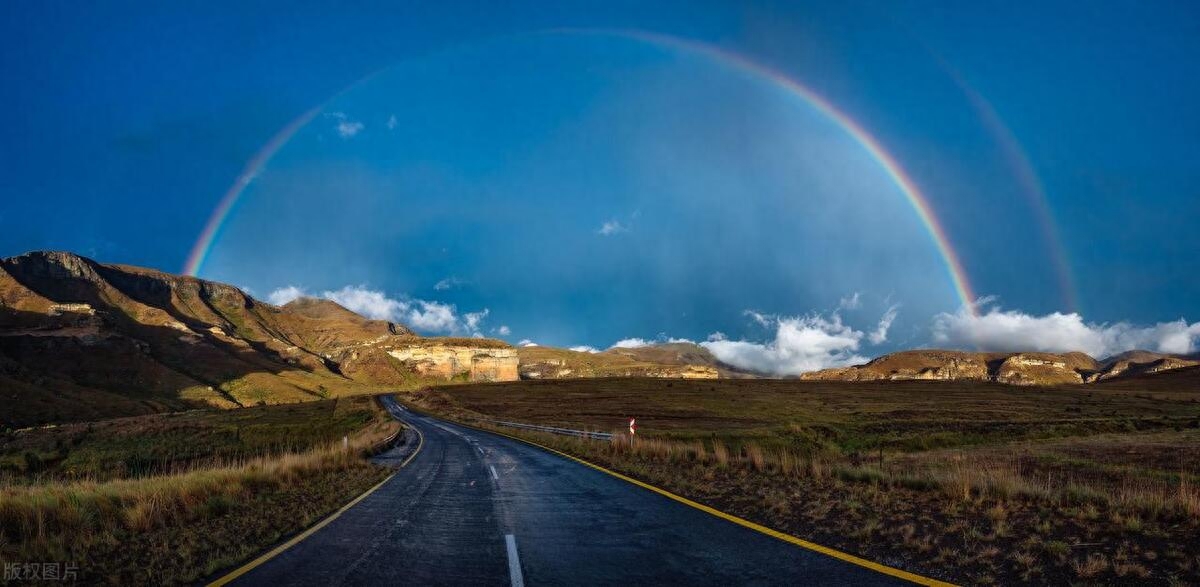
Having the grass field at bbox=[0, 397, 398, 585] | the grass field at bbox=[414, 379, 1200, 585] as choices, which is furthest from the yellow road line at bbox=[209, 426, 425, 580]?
the grass field at bbox=[414, 379, 1200, 585]

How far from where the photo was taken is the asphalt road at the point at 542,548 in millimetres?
6922

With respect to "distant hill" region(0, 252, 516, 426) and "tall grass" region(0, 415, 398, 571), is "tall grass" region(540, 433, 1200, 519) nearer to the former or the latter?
"tall grass" region(0, 415, 398, 571)

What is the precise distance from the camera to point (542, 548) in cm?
853

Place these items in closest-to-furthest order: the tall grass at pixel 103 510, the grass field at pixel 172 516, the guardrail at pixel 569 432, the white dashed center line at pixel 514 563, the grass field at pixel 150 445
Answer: the white dashed center line at pixel 514 563, the grass field at pixel 172 516, the tall grass at pixel 103 510, the grass field at pixel 150 445, the guardrail at pixel 569 432

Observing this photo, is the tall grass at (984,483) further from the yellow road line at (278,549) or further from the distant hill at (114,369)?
the distant hill at (114,369)

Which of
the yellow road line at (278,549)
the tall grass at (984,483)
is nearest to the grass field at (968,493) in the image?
the tall grass at (984,483)

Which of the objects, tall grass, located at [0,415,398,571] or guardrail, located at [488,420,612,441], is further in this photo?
guardrail, located at [488,420,612,441]

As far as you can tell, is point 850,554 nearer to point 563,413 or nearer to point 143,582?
point 143,582

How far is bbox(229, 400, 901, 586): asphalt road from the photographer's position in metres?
6.92

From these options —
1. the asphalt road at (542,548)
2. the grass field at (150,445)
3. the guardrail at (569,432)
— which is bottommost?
the grass field at (150,445)

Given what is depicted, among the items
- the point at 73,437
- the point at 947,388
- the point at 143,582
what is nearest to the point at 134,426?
the point at 73,437

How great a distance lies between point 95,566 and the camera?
7.61 meters

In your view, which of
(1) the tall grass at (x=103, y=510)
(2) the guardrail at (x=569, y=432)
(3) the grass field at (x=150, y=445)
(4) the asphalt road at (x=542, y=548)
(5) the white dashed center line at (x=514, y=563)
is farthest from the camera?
(2) the guardrail at (x=569, y=432)

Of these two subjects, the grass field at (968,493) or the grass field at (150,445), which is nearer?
the grass field at (968,493)
